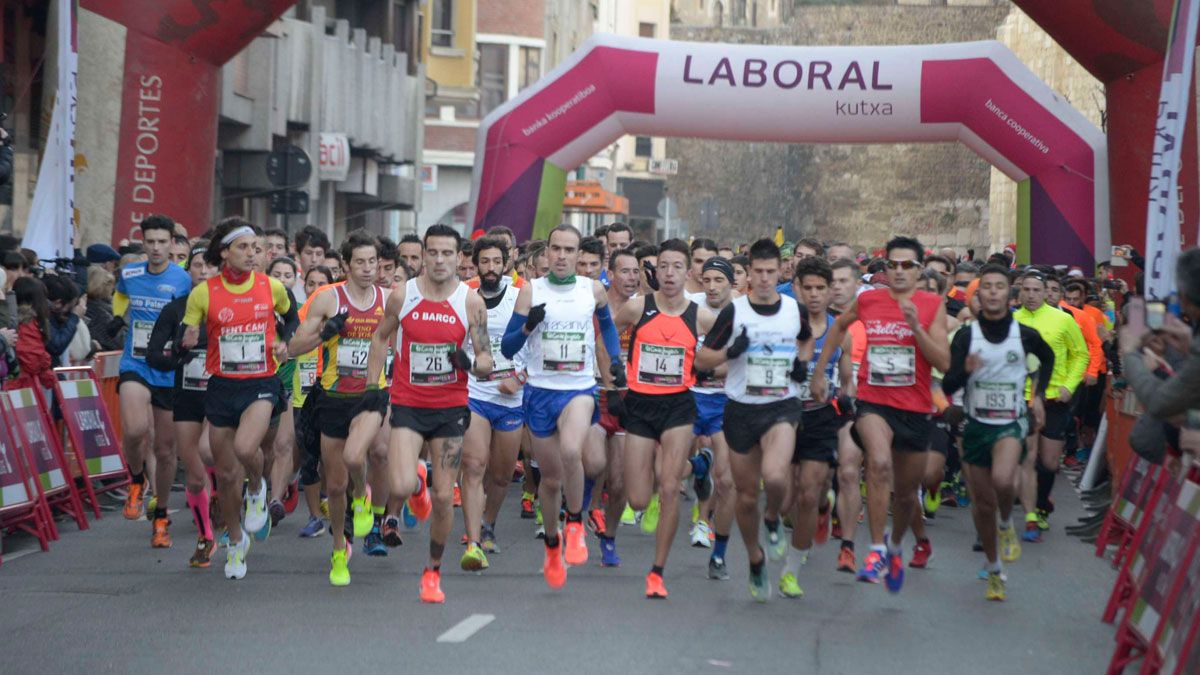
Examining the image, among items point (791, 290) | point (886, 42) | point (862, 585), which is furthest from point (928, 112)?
point (886, 42)

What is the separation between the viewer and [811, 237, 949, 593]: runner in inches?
413

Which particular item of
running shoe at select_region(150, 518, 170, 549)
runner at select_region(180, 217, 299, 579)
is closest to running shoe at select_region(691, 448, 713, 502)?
runner at select_region(180, 217, 299, 579)

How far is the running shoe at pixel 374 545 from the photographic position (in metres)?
11.6

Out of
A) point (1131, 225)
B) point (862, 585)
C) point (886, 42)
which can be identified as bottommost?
point (862, 585)

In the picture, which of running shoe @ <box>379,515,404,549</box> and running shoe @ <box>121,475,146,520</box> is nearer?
running shoe @ <box>379,515,404,549</box>

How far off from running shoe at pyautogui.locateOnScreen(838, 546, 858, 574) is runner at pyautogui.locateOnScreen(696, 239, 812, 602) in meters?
0.99

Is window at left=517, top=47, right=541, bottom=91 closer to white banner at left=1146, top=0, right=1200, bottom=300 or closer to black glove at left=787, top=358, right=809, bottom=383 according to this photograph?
white banner at left=1146, top=0, right=1200, bottom=300

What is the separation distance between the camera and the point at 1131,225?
63.9 feet

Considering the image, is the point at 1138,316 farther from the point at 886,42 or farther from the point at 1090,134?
the point at 886,42

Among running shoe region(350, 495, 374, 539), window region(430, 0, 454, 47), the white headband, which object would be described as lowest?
running shoe region(350, 495, 374, 539)

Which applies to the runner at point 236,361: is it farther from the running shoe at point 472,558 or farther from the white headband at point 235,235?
the running shoe at point 472,558

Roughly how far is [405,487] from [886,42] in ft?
289

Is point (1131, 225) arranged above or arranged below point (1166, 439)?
above

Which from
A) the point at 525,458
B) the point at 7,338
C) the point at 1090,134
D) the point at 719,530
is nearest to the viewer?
the point at 719,530
